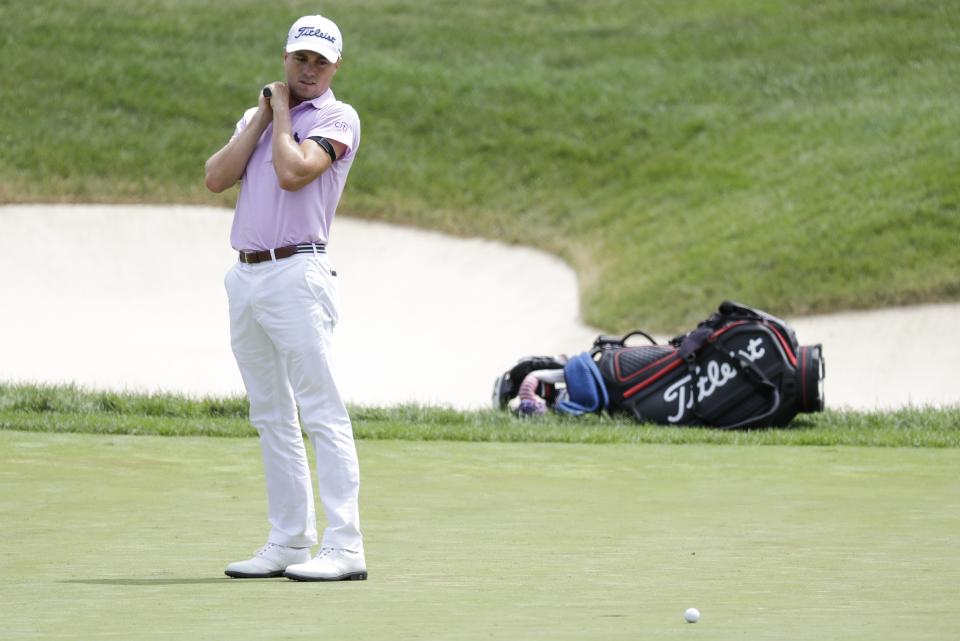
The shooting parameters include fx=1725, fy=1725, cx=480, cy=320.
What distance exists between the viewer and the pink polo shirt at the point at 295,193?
18.3 ft

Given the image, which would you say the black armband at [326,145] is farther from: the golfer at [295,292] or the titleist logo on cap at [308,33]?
the titleist logo on cap at [308,33]

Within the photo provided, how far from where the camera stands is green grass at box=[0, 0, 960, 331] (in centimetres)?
1989

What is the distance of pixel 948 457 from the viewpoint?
991 cm

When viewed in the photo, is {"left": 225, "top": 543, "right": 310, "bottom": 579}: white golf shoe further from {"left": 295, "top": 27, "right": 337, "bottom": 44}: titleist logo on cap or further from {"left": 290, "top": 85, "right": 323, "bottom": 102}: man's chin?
{"left": 295, "top": 27, "right": 337, "bottom": 44}: titleist logo on cap

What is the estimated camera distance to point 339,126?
573 centimetres

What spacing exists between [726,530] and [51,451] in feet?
13.5

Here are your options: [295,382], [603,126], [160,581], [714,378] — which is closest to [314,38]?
[295,382]

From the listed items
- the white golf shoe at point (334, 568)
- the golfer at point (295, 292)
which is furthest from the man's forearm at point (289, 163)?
the white golf shoe at point (334, 568)

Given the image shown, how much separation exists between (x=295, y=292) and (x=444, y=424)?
6.40 m

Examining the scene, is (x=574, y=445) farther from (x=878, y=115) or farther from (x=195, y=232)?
(x=878, y=115)

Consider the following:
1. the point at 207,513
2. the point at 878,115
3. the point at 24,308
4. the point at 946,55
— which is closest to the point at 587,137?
the point at 878,115

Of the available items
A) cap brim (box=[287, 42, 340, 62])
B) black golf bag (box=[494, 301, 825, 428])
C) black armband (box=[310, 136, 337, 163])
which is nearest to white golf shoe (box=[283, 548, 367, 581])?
black armband (box=[310, 136, 337, 163])

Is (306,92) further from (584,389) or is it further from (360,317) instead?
(360,317)

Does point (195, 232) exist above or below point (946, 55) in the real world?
below
